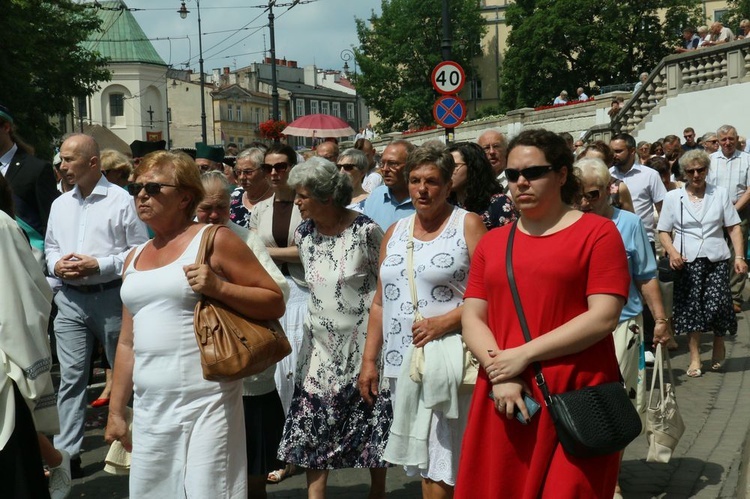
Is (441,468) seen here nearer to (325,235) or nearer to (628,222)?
(325,235)

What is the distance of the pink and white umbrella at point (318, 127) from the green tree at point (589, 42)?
46984 mm

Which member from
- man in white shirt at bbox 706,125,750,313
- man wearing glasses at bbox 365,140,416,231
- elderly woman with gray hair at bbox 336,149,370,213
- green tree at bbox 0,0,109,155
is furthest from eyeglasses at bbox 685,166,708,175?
green tree at bbox 0,0,109,155

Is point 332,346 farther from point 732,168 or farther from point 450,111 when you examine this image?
point 450,111

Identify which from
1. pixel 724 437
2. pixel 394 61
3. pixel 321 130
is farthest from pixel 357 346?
pixel 394 61

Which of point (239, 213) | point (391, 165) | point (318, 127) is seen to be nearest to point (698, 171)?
Answer: point (391, 165)

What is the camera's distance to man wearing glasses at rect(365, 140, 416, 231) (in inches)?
300

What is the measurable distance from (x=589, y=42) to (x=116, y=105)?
158ft

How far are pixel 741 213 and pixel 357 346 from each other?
9616mm

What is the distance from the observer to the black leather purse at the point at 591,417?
13.0 feet

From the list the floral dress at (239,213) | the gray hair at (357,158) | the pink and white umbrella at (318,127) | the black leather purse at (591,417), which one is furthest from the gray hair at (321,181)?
the pink and white umbrella at (318,127)

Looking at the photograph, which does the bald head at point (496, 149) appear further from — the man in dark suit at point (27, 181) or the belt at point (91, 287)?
the man in dark suit at point (27, 181)

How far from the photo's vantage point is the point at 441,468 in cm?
537

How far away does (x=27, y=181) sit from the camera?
7.87 meters

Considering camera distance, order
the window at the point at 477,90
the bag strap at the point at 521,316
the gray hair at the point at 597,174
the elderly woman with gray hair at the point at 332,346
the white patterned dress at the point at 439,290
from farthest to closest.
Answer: the window at the point at 477,90 < the gray hair at the point at 597,174 < the elderly woman with gray hair at the point at 332,346 < the white patterned dress at the point at 439,290 < the bag strap at the point at 521,316
